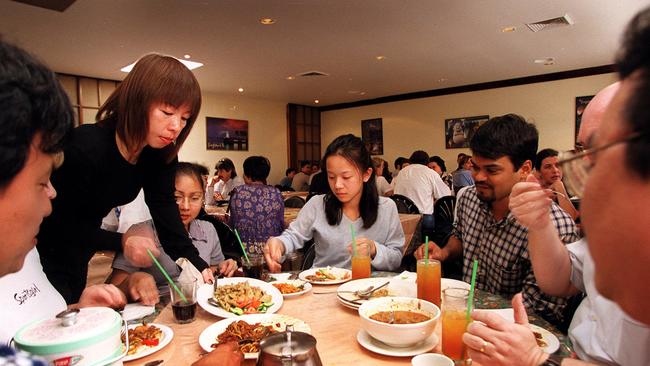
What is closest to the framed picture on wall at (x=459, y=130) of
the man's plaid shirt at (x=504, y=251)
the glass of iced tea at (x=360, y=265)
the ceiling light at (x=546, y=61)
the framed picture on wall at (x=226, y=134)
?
the ceiling light at (x=546, y=61)

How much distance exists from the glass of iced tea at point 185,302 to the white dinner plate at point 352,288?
528 millimetres

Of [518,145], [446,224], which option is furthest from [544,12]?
[518,145]

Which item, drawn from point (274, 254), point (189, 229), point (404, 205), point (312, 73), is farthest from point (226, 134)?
point (274, 254)

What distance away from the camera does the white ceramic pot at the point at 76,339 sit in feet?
2.56

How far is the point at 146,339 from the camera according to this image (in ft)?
3.85

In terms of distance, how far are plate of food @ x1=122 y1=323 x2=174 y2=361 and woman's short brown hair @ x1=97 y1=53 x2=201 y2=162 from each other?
0.79m

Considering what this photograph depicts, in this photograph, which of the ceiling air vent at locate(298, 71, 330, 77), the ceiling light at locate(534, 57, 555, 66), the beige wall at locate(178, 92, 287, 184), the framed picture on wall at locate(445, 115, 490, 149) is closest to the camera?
the ceiling light at locate(534, 57, 555, 66)

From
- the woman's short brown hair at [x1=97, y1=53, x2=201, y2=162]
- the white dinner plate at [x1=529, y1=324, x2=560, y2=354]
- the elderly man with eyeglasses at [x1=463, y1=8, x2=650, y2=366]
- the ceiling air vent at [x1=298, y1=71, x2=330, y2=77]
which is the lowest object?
the white dinner plate at [x1=529, y1=324, x2=560, y2=354]

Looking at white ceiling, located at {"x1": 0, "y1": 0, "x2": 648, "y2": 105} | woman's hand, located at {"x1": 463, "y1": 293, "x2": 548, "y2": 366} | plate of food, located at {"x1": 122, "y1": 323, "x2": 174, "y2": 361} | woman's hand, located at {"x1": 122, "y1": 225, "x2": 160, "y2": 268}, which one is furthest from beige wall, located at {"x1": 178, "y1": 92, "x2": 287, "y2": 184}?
woman's hand, located at {"x1": 463, "y1": 293, "x2": 548, "y2": 366}

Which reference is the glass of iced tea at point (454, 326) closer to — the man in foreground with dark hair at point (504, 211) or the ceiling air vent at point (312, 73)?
the man in foreground with dark hair at point (504, 211)

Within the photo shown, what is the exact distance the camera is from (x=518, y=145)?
1.83 m

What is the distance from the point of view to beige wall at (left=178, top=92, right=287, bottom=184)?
11.1m

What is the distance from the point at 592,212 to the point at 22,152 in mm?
840

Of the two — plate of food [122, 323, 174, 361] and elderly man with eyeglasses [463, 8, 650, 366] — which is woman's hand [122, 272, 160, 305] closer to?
plate of food [122, 323, 174, 361]
